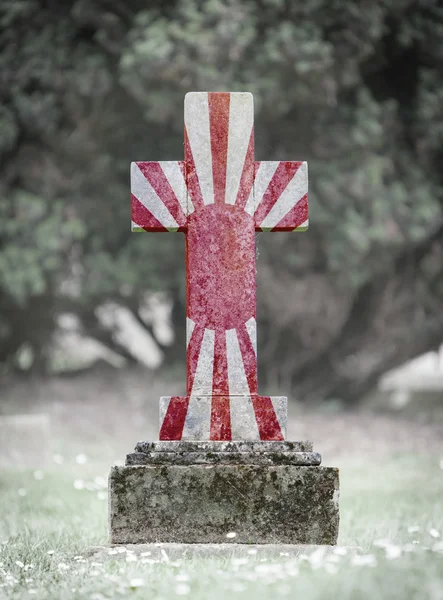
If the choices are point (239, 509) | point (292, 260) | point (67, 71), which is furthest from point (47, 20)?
point (239, 509)

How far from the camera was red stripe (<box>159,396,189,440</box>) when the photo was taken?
3803mm

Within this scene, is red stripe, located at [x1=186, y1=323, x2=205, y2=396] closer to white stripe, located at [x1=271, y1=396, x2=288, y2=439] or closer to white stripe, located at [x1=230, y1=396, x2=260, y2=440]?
white stripe, located at [x1=230, y1=396, x2=260, y2=440]

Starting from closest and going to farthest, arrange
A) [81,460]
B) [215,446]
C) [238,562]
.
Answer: [238,562], [215,446], [81,460]

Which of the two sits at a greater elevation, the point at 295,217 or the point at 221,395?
the point at 295,217

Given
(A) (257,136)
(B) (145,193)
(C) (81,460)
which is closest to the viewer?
(B) (145,193)

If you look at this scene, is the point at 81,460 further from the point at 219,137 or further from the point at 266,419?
the point at 219,137

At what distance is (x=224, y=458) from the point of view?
12.0 feet

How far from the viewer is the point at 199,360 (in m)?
3.88

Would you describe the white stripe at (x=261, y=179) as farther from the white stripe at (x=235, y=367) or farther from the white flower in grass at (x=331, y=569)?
the white flower in grass at (x=331, y=569)

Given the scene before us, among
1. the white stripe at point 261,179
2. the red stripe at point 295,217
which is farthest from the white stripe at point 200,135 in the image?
the red stripe at point 295,217

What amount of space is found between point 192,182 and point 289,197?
51 cm

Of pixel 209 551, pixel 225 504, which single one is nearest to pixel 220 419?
pixel 225 504

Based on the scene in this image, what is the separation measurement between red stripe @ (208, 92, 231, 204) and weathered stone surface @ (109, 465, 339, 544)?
1.37 metres

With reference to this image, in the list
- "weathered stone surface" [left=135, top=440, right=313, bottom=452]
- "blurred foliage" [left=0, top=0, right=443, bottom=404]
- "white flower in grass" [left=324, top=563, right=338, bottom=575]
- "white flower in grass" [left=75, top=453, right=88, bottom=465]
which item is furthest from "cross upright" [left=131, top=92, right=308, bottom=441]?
"blurred foliage" [left=0, top=0, right=443, bottom=404]
